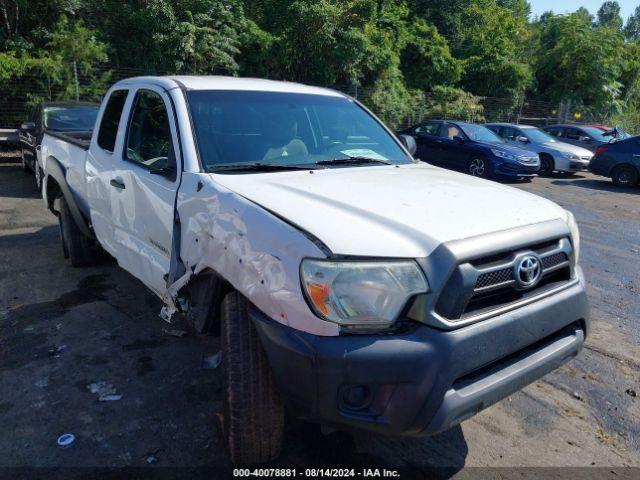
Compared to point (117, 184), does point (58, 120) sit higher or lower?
lower

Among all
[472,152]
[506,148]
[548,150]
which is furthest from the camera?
[548,150]

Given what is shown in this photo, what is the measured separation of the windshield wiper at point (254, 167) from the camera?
9.65 feet

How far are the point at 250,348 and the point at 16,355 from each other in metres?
2.22

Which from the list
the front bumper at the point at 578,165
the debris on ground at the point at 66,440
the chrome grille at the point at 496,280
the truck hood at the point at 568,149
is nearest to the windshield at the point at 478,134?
the truck hood at the point at 568,149

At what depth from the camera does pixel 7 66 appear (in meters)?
12.5

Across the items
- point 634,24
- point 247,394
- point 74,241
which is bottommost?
point 74,241

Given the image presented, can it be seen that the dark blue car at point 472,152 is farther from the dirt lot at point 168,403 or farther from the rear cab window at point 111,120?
the rear cab window at point 111,120

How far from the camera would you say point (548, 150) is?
15.1 metres

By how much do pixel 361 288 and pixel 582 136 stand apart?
59.7 ft

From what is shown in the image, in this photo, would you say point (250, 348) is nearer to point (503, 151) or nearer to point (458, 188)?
point (458, 188)

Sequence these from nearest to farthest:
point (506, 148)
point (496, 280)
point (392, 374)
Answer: point (392, 374), point (496, 280), point (506, 148)

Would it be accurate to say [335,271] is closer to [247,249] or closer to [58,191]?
[247,249]

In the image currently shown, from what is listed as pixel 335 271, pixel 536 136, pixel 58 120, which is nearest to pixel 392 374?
pixel 335 271

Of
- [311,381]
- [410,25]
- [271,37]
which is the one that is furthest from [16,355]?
[410,25]
